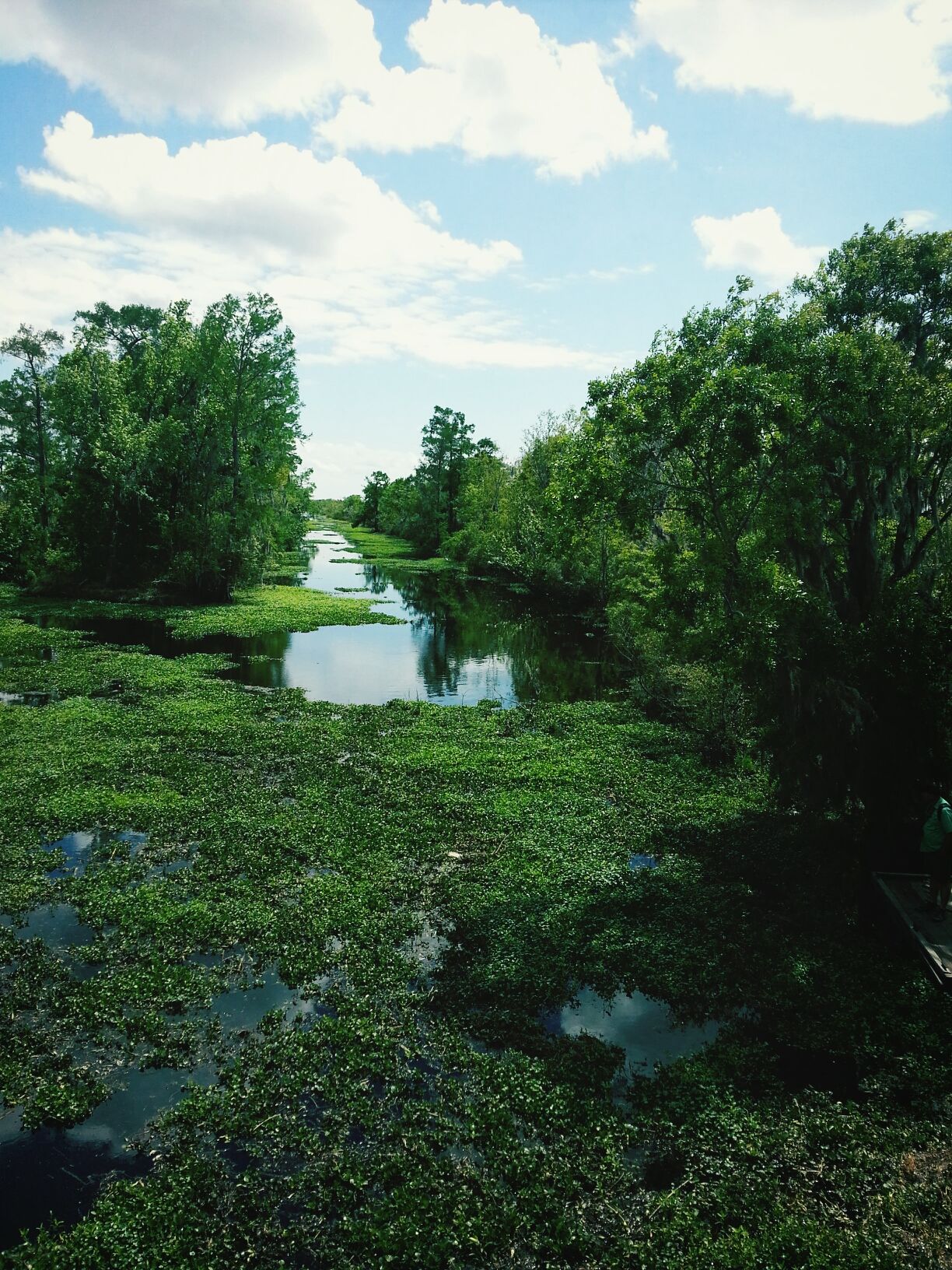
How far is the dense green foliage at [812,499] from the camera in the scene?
14.1 meters

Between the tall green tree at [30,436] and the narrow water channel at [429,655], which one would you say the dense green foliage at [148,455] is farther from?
the narrow water channel at [429,655]

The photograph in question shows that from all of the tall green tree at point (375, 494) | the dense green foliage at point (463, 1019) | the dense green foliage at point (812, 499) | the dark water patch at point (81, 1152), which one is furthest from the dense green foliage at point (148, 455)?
the tall green tree at point (375, 494)

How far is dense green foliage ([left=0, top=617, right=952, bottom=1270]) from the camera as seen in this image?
7.45 metres

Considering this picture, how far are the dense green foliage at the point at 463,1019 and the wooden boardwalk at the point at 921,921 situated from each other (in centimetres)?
42

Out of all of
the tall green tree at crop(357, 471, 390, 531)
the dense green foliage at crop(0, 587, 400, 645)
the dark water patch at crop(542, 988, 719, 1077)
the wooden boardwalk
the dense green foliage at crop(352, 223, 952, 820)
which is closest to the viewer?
the dark water patch at crop(542, 988, 719, 1077)

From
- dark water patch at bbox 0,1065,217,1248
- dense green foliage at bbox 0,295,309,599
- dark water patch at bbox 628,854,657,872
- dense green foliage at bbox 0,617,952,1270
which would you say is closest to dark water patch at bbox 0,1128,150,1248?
dark water patch at bbox 0,1065,217,1248

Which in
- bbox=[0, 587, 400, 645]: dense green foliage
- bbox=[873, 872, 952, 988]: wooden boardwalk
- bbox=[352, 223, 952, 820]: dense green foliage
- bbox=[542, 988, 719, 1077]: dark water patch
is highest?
bbox=[352, 223, 952, 820]: dense green foliage

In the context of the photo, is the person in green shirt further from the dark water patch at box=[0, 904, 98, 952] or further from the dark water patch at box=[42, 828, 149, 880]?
the dark water patch at box=[42, 828, 149, 880]

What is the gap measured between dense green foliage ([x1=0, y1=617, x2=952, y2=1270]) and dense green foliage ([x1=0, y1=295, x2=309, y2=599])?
31.5 metres

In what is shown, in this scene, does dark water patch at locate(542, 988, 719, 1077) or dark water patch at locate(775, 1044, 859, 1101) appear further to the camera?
dark water patch at locate(542, 988, 719, 1077)

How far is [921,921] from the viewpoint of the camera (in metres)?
12.1

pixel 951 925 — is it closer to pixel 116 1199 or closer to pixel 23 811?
pixel 116 1199

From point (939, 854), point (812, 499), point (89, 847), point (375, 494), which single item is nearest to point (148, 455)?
point (89, 847)

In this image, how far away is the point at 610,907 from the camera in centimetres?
1347
